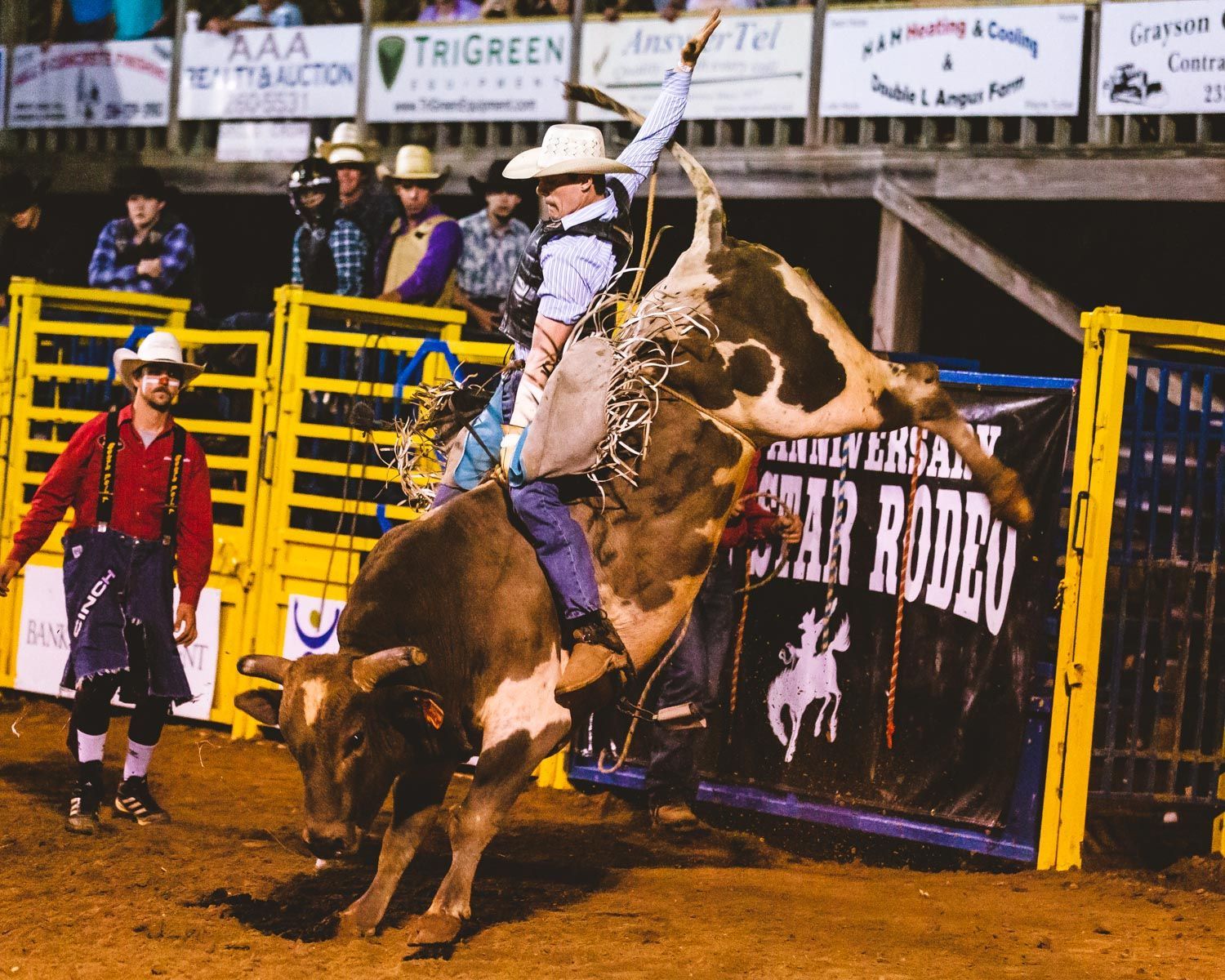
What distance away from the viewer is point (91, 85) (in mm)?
14914

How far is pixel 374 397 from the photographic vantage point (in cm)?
812

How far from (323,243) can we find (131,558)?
141 inches

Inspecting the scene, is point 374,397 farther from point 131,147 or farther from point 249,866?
point 131,147

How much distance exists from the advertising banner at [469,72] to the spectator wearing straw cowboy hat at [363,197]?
1.99 meters

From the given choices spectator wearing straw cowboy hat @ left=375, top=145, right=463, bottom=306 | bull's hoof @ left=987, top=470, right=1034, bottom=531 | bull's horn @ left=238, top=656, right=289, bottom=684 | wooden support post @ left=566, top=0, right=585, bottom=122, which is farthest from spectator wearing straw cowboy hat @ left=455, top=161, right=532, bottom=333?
bull's horn @ left=238, top=656, right=289, bottom=684

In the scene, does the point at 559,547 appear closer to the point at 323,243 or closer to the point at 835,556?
the point at 835,556

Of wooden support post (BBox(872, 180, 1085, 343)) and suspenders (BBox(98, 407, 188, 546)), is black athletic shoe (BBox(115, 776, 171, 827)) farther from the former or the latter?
wooden support post (BBox(872, 180, 1085, 343))

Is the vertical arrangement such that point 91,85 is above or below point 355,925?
above

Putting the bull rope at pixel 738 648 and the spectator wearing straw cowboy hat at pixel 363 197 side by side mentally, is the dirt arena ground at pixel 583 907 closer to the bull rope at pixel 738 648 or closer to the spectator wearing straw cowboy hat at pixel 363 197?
the bull rope at pixel 738 648

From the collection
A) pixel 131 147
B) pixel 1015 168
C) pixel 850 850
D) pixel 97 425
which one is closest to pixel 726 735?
pixel 850 850

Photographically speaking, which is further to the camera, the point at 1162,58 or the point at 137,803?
the point at 1162,58

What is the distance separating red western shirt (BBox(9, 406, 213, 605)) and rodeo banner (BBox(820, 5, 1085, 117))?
20.4 feet

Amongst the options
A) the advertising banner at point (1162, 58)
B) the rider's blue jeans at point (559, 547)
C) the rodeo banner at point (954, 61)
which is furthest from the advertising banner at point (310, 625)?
the advertising banner at point (1162, 58)

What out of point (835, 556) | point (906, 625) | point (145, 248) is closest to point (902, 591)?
point (906, 625)
